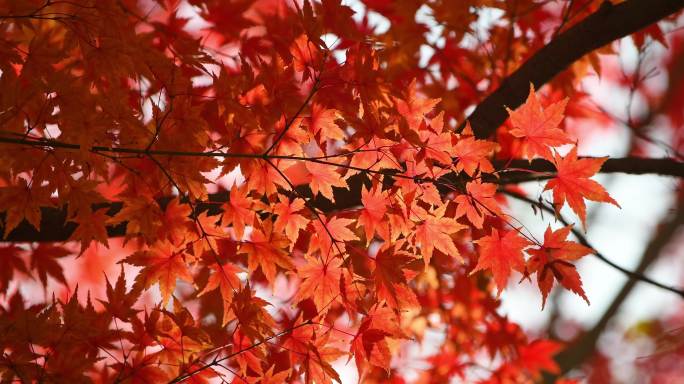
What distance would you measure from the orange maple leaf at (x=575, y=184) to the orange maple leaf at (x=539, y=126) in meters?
0.04

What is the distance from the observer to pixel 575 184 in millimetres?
1383

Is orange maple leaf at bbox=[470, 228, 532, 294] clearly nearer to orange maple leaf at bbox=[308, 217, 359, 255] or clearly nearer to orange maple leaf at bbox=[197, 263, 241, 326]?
orange maple leaf at bbox=[308, 217, 359, 255]

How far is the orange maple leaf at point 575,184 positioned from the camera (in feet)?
4.42

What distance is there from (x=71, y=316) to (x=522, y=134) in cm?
119

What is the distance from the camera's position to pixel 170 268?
1.58m

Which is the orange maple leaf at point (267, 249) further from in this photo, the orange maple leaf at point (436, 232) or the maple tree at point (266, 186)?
the orange maple leaf at point (436, 232)

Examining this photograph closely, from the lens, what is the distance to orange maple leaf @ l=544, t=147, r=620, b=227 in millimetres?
1347

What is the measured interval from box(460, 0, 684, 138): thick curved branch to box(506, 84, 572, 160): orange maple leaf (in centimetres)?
44

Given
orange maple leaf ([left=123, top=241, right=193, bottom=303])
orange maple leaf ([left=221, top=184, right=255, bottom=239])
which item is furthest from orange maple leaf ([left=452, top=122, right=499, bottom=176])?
orange maple leaf ([left=123, top=241, right=193, bottom=303])

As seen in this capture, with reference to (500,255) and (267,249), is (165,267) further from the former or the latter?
(500,255)

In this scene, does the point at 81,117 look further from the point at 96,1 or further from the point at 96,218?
the point at 96,1

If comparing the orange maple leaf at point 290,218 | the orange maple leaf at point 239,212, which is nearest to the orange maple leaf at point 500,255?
the orange maple leaf at point 290,218

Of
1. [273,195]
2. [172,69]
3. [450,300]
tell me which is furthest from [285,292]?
[172,69]

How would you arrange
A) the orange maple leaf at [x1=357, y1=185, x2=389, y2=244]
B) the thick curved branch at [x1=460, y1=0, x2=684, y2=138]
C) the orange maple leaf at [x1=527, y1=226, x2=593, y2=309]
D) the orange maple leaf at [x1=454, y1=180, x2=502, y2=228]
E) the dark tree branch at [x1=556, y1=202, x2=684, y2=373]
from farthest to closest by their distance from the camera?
1. the dark tree branch at [x1=556, y1=202, x2=684, y2=373]
2. the thick curved branch at [x1=460, y1=0, x2=684, y2=138]
3. the orange maple leaf at [x1=357, y1=185, x2=389, y2=244]
4. the orange maple leaf at [x1=454, y1=180, x2=502, y2=228]
5. the orange maple leaf at [x1=527, y1=226, x2=593, y2=309]
